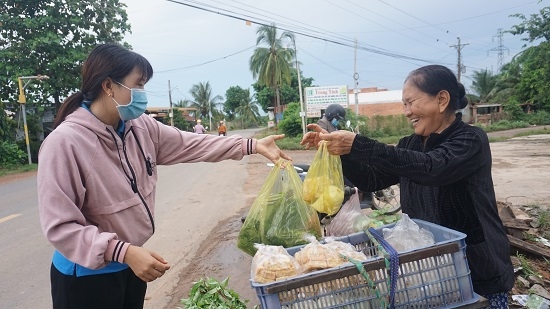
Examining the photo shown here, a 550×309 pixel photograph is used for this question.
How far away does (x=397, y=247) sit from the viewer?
58.6 inches

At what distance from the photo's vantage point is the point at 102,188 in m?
1.65

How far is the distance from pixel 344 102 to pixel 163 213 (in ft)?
49.9

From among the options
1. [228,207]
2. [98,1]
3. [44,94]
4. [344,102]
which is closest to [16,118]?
[44,94]

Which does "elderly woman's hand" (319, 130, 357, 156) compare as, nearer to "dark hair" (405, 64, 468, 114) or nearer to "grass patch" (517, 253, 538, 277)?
"dark hair" (405, 64, 468, 114)

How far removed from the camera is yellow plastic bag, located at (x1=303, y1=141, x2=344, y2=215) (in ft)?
6.25

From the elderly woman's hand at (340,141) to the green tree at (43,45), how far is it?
775 inches

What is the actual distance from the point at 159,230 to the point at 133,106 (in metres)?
4.56

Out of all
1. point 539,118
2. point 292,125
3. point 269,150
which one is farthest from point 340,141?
point 539,118

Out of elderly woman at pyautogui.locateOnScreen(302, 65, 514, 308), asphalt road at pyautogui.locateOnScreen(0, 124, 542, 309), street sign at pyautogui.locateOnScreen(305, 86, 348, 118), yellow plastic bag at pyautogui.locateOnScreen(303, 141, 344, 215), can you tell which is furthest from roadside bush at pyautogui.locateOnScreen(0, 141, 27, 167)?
elderly woman at pyautogui.locateOnScreen(302, 65, 514, 308)

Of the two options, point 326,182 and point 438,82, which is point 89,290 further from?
point 438,82

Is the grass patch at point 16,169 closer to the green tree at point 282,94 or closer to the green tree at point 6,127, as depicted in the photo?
the green tree at point 6,127

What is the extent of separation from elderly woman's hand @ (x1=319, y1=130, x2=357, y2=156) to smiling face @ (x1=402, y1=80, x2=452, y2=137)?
0.32 meters

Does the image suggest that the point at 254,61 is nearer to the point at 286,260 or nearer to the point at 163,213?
the point at 163,213

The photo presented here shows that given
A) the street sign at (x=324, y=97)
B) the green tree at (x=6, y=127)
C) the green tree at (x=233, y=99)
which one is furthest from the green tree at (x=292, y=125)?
the green tree at (x=233, y=99)
